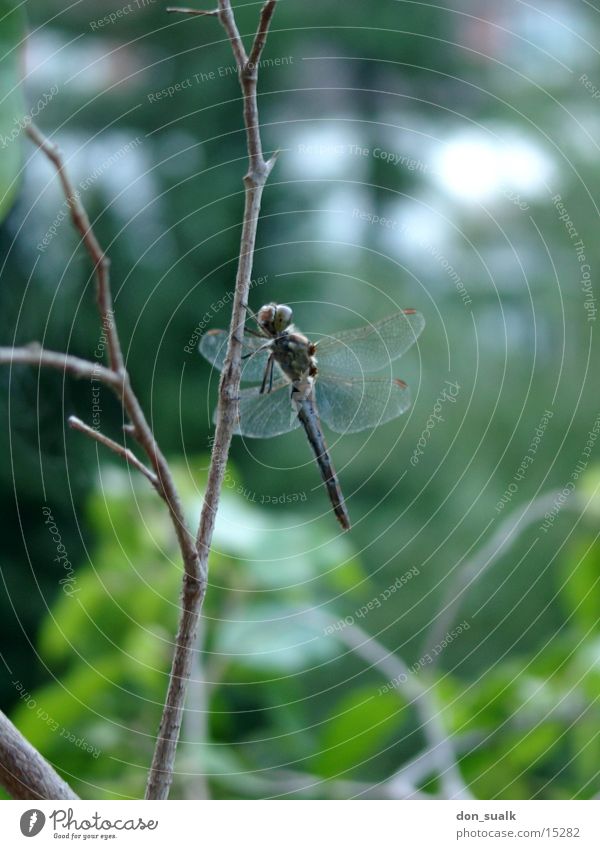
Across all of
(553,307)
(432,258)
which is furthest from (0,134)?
(553,307)

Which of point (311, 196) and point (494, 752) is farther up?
point (311, 196)

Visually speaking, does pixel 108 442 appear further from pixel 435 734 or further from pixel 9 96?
pixel 435 734

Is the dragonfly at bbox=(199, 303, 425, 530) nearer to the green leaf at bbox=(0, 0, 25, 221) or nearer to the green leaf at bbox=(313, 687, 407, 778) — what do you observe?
the green leaf at bbox=(0, 0, 25, 221)

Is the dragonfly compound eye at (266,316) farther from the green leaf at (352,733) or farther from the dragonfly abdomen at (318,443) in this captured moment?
the green leaf at (352,733)

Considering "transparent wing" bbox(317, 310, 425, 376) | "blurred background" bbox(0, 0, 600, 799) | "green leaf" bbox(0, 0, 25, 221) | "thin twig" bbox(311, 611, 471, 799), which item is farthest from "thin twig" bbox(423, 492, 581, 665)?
"green leaf" bbox(0, 0, 25, 221)

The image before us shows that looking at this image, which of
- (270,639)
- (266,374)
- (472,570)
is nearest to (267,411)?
(266,374)

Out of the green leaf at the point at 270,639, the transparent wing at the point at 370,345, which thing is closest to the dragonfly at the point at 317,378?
the transparent wing at the point at 370,345
